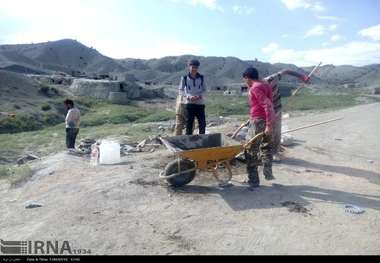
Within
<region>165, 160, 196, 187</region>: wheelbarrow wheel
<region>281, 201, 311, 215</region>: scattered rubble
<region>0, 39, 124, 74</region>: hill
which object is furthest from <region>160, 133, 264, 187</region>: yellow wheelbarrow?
<region>0, 39, 124, 74</region>: hill

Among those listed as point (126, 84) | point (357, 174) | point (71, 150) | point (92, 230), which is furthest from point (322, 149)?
point (126, 84)

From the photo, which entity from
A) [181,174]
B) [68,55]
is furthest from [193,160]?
[68,55]

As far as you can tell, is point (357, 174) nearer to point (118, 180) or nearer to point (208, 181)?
point (208, 181)

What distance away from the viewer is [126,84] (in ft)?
132

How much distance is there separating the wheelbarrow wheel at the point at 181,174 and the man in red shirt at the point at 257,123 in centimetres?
84

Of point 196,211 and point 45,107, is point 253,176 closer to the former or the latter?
point 196,211

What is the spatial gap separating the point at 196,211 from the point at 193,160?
34.5 inches

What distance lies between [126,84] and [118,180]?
3407cm

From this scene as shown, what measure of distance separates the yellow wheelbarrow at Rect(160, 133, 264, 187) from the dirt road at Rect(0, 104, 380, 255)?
21 cm

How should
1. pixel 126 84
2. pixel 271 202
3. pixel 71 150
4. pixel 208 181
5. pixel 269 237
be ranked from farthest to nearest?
pixel 126 84
pixel 71 150
pixel 208 181
pixel 271 202
pixel 269 237

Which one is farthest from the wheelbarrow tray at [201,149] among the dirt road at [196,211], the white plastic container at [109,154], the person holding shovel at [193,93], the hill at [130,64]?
the hill at [130,64]

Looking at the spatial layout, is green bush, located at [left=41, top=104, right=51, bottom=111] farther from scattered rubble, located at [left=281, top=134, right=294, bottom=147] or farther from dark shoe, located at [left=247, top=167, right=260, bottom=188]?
dark shoe, located at [left=247, top=167, right=260, bottom=188]

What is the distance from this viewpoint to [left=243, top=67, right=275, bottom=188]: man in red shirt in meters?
6.18

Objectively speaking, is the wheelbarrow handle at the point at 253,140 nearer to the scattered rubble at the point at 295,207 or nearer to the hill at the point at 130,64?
the scattered rubble at the point at 295,207
